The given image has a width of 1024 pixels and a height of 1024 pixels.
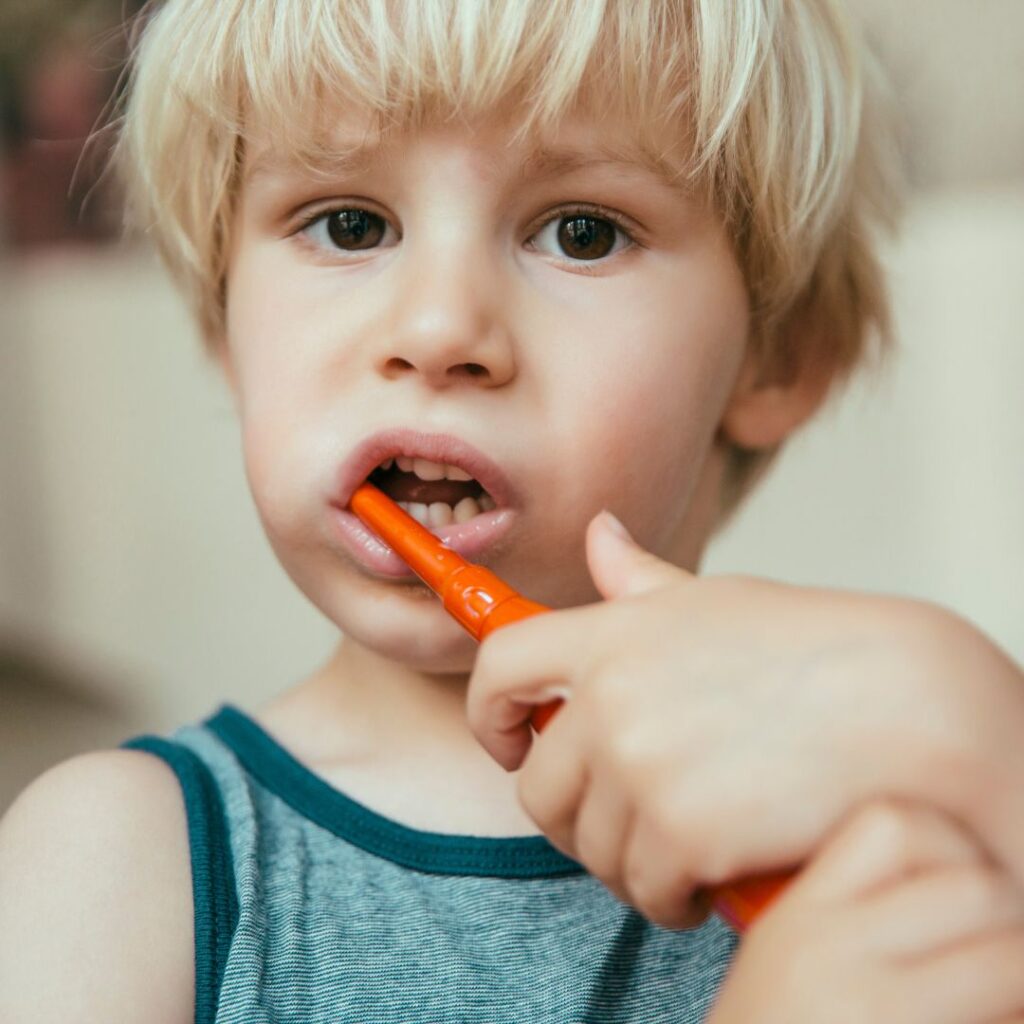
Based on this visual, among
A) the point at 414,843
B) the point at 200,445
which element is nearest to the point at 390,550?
the point at 414,843

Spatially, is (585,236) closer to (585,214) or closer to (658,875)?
(585,214)

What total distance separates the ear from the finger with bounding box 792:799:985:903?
→ 382 mm

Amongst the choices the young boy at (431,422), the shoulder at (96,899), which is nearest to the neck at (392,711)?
the young boy at (431,422)

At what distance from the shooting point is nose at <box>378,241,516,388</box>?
554mm

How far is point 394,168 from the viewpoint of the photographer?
0.59 m

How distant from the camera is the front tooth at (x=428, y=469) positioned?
575 mm

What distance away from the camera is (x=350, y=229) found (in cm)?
62

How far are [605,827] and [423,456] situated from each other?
0.22 m

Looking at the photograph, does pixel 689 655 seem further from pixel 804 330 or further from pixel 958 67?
pixel 958 67

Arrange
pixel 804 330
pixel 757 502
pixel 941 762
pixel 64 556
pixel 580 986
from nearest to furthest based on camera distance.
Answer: pixel 941 762, pixel 580 986, pixel 804 330, pixel 757 502, pixel 64 556

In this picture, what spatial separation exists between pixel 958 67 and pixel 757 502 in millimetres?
535

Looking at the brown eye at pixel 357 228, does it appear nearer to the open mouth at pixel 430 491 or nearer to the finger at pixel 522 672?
the open mouth at pixel 430 491

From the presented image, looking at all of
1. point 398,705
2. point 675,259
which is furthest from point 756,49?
point 398,705

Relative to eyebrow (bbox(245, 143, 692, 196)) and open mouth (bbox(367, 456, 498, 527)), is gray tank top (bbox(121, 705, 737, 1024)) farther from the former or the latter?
eyebrow (bbox(245, 143, 692, 196))
